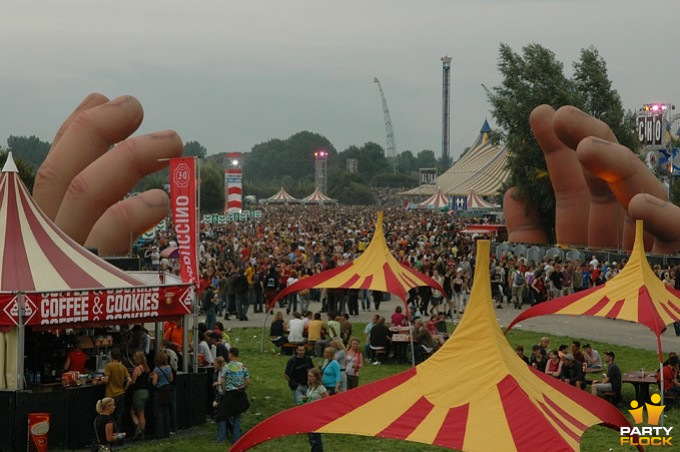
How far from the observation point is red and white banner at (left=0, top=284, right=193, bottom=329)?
497 inches

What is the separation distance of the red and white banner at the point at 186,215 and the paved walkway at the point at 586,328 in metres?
9.00

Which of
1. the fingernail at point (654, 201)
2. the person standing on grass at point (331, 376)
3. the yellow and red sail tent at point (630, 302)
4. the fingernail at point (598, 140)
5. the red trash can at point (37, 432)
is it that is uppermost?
the fingernail at point (598, 140)

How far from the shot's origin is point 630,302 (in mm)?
17406

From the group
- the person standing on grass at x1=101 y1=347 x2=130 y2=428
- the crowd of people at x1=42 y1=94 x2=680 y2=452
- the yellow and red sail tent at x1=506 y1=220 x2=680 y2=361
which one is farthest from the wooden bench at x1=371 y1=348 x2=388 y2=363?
the person standing on grass at x1=101 y1=347 x2=130 y2=428

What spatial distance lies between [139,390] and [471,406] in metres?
5.23

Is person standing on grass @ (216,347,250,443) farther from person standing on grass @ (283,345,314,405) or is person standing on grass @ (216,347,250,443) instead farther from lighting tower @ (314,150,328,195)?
lighting tower @ (314,150,328,195)

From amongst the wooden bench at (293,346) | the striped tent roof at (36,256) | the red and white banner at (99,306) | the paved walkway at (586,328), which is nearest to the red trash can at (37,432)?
the red and white banner at (99,306)

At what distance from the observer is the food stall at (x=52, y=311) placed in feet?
41.3

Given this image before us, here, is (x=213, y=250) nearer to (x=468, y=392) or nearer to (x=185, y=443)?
(x=185, y=443)

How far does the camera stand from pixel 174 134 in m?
28.1

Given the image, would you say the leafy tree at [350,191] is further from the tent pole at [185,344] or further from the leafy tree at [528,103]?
the tent pole at [185,344]

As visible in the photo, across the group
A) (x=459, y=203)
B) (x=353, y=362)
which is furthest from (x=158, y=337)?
(x=459, y=203)

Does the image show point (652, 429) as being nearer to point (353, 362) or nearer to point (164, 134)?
point (353, 362)

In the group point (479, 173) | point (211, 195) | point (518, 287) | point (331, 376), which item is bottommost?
point (331, 376)
